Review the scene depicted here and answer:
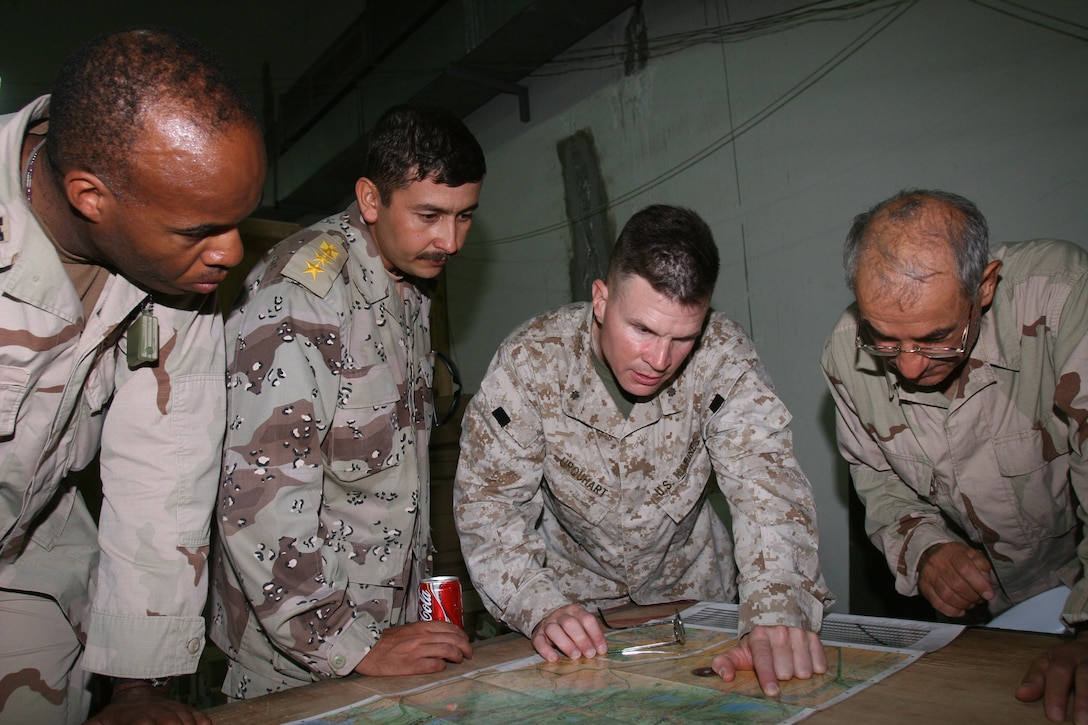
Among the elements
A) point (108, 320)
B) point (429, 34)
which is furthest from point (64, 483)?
point (429, 34)

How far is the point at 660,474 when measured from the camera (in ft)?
6.40

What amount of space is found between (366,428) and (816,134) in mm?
2472

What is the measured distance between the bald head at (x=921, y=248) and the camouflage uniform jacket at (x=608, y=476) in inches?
14.1

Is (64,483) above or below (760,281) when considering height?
below

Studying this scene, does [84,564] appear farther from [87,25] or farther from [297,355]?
[87,25]

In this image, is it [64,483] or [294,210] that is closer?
[64,483]

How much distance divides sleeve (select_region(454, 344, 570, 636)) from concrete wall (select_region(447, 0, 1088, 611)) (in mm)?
1826

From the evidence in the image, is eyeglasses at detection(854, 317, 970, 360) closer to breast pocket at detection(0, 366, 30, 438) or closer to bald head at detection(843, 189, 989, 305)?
bald head at detection(843, 189, 989, 305)

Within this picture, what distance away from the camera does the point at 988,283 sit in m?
1.73

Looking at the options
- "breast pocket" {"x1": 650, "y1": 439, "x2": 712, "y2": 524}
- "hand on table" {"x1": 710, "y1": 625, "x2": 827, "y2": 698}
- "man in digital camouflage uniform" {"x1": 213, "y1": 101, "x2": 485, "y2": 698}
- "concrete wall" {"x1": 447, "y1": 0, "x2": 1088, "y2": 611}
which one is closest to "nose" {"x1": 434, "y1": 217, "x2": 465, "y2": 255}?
"man in digital camouflage uniform" {"x1": 213, "y1": 101, "x2": 485, "y2": 698}

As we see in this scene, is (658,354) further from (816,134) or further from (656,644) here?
(816,134)

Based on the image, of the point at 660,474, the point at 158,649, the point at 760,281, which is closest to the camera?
the point at 158,649

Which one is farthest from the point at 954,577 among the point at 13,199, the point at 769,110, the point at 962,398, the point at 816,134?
the point at 769,110

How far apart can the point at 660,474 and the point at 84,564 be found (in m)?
1.29
